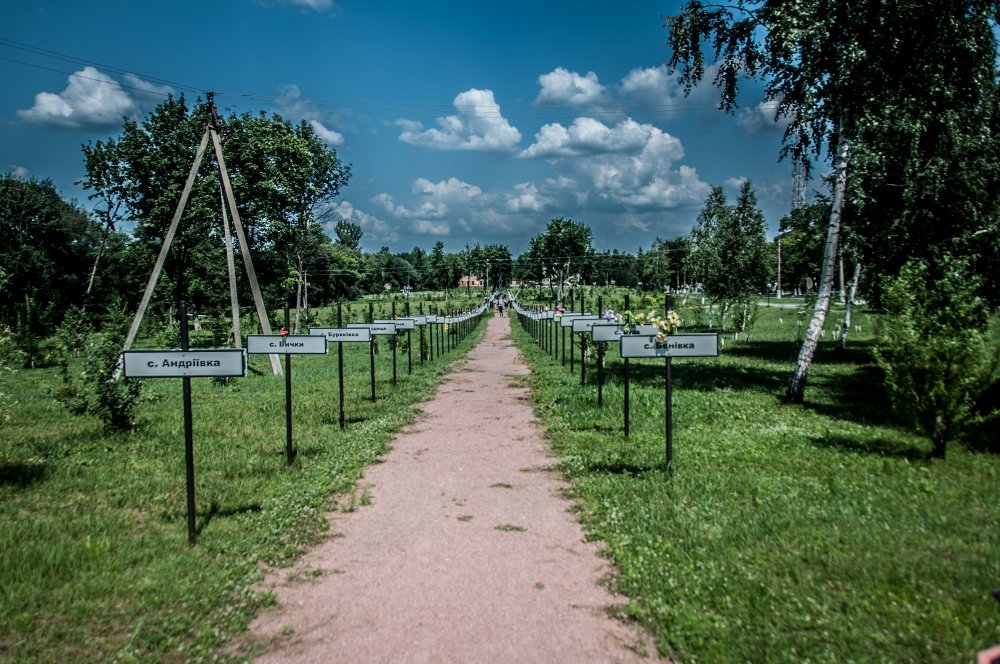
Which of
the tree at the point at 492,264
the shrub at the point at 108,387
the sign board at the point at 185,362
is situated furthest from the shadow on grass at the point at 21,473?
the tree at the point at 492,264

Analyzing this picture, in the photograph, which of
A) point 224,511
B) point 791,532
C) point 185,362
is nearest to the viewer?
point 791,532

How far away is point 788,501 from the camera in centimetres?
624

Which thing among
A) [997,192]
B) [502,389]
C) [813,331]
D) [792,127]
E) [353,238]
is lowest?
[502,389]

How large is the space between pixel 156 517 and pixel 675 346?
5546 millimetres

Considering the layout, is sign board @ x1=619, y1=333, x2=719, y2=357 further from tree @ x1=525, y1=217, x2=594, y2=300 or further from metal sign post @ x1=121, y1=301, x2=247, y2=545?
tree @ x1=525, y1=217, x2=594, y2=300

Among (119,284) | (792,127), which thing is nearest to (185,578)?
(792,127)

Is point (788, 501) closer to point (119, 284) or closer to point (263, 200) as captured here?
point (263, 200)

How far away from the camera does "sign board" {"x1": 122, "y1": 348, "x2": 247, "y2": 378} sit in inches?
219

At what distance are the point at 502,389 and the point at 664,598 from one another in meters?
11.5

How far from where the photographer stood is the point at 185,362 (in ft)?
18.3

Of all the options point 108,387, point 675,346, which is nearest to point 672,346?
point 675,346

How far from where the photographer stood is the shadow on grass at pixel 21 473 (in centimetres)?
754

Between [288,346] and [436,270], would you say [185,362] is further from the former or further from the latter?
[436,270]

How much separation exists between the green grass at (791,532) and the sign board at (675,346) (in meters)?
1.36
